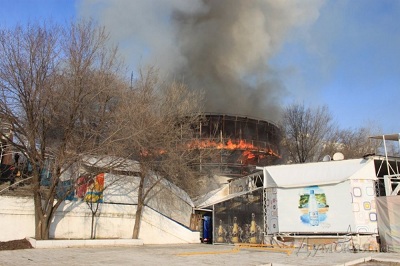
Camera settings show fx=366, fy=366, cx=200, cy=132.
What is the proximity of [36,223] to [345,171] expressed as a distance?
1418 centimetres

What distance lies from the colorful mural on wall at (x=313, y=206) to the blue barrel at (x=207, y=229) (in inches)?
290

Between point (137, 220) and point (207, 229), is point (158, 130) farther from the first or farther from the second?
point (207, 229)

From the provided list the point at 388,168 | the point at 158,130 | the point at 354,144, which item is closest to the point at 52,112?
the point at 158,130

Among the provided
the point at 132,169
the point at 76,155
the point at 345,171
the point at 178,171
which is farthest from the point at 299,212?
the point at 76,155

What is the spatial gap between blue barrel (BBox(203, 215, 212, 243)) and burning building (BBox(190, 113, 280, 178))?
5.47 metres

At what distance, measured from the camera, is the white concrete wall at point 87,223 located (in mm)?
16344

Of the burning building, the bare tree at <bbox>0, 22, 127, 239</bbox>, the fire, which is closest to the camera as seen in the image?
the bare tree at <bbox>0, 22, 127, 239</bbox>

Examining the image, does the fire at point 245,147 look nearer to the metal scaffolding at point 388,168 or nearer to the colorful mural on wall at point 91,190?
the colorful mural on wall at point 91,190

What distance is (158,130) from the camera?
1869cm

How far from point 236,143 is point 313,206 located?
48.4 feet

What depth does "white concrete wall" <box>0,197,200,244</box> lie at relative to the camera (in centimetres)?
1634

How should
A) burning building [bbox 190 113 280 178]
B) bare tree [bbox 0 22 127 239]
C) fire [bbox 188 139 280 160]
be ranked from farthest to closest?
fire [bbox 188 139 280 160]
burning building [bbox 190 113 280 178]
bare tree [bbox 0 22 127 239]

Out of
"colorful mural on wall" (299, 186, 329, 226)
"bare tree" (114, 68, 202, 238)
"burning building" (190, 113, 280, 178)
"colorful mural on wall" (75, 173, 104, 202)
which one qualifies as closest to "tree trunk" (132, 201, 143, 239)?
"bare tree" (114, 68, 202, 238)

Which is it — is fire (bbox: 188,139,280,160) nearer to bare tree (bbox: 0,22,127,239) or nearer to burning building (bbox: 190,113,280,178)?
burning building (bbox: 190,113,280,178)
